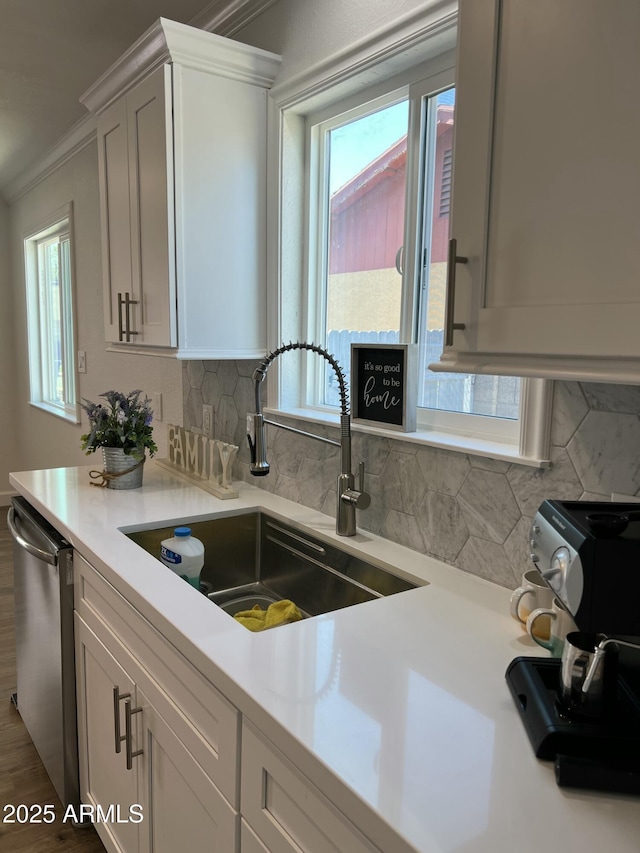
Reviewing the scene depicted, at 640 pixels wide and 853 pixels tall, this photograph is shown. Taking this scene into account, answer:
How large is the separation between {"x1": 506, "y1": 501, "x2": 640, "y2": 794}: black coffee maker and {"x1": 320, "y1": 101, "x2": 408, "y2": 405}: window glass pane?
3.50 ft

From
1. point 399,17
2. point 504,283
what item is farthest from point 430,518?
point 399,17

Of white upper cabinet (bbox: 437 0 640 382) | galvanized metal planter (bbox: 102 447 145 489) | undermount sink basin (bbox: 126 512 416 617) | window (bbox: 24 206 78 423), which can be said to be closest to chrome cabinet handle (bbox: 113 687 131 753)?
undermount sink basin (bbox: 126 512 416 617)

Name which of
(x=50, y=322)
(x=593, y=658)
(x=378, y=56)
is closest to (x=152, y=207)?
(x=378, y=56)

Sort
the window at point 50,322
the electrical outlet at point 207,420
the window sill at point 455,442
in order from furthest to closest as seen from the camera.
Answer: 1. the window at point 50,322
2. the electrical outlet at point 207,420
3. the window sill at point 455,442

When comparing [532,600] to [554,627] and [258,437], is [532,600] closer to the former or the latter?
[554,627]

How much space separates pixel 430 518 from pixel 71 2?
214 cm

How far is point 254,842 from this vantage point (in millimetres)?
982

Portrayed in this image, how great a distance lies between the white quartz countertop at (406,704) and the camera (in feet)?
2.32

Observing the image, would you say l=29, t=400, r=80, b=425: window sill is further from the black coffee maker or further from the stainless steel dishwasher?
the black coffee maker

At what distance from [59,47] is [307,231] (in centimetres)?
147

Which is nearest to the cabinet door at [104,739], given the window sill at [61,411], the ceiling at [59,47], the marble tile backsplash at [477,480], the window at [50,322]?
the marble tile backsplash at [477,480]

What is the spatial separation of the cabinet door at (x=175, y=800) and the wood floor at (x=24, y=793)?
627 millimetres

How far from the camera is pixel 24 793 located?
6.72 feet

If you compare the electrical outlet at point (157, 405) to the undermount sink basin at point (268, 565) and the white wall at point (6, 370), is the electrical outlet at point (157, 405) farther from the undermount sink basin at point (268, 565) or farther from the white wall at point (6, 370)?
the white wall at point (6, 370)
